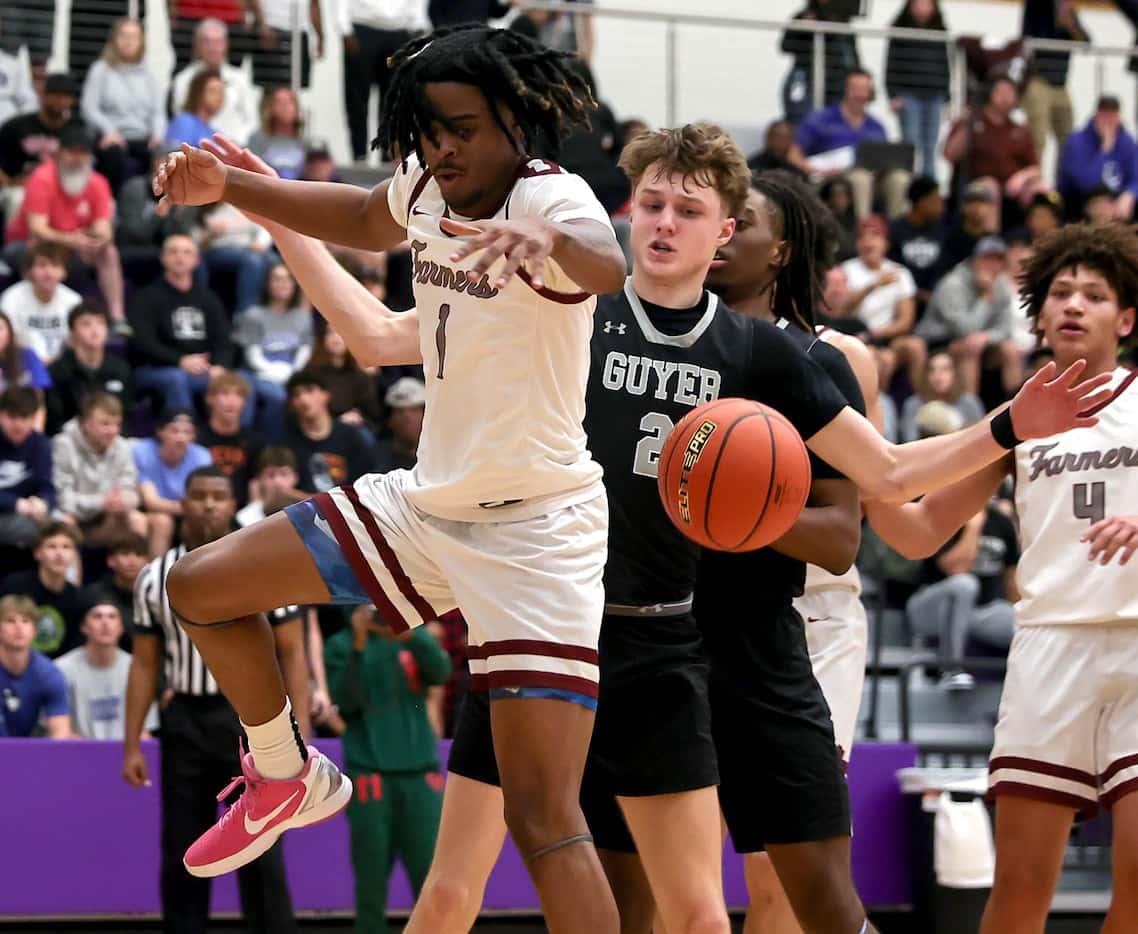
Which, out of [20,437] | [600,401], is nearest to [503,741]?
[600,401]

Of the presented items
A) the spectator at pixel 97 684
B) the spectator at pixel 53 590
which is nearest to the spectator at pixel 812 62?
the spectator at pixel 53 590

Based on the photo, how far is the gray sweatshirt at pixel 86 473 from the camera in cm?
1054

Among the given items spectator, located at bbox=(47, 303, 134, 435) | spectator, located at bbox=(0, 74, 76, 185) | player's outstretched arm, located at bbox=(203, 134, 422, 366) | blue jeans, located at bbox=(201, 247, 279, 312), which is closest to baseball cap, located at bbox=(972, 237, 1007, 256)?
blue jeans, located at bbox=(201, 247, 279, 312)

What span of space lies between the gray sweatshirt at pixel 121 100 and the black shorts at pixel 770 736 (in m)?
10.4

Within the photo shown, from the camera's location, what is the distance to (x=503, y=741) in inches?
153

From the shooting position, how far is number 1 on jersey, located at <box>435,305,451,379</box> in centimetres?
400

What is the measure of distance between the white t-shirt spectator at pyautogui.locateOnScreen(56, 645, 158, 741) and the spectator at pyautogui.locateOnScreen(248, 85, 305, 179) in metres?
5.68

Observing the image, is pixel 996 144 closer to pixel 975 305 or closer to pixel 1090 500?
pixel 975 305

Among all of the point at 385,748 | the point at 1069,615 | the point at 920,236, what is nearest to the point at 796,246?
the point at 1069,615

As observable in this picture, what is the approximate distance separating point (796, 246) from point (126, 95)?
1001 centimetres

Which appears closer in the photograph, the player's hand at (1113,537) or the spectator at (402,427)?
the player's hand at (1113,537)

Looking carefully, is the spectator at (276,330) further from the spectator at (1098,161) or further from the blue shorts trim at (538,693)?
the blue shorts trim at (538,693)

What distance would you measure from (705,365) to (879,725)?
265 inches

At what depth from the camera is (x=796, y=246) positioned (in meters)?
5.25
